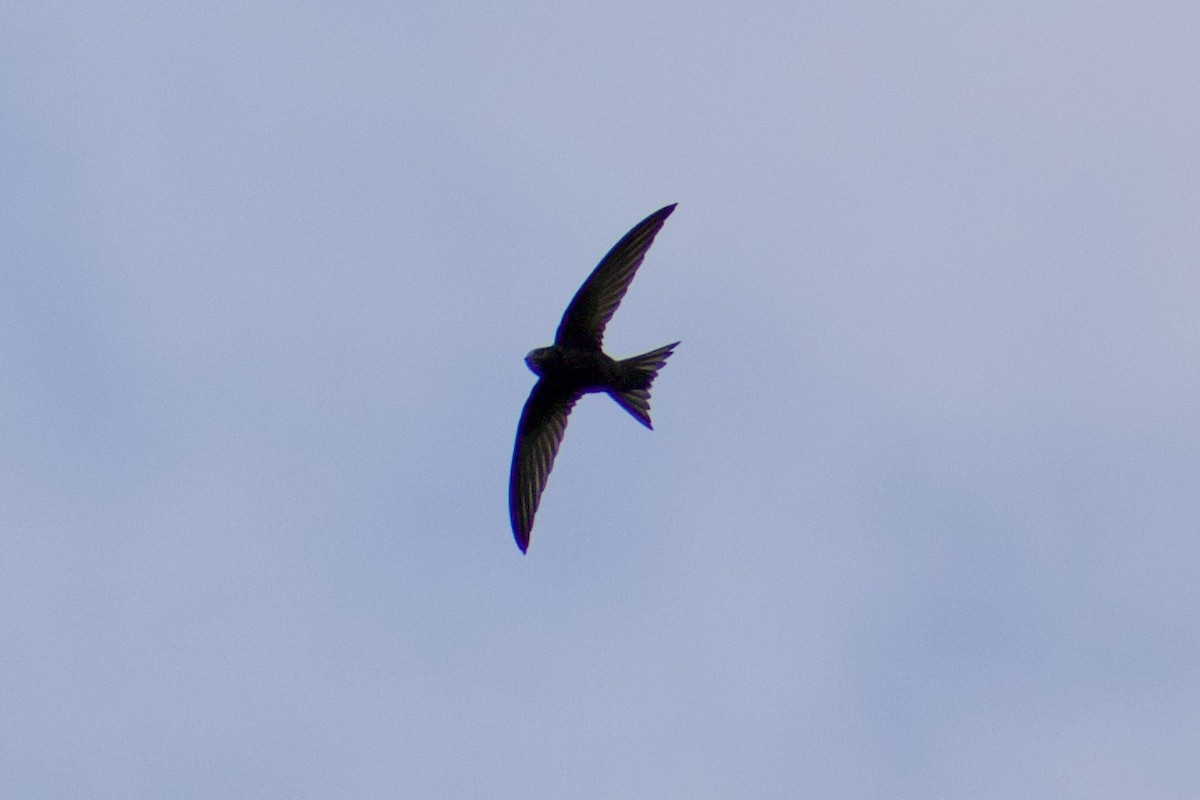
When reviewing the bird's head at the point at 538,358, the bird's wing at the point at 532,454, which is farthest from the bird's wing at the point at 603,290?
the bird's wing at the point at 532,454

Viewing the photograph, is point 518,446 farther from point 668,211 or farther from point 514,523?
point 668,211

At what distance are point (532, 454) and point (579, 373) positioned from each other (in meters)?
0.79

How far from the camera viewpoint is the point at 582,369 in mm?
11641

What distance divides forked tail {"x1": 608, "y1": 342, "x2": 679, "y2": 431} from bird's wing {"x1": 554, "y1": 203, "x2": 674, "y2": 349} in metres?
0.36

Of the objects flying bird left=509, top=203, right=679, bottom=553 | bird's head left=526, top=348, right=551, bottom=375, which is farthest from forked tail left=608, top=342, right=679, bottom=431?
bird's head left=526, top=348, right=551, bottom=375

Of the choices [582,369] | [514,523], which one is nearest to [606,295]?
[582,369]

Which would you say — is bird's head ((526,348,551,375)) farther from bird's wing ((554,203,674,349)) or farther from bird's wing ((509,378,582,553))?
bird's wing ((509,378,582,553))

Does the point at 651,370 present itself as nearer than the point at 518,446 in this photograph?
Yes

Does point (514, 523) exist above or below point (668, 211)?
below

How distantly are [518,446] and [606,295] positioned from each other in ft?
3.73

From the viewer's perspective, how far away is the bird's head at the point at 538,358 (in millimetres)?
11711

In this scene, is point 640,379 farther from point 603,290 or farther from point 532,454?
point 532,454

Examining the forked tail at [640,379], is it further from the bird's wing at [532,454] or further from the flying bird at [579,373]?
the bird's wing at [532,454]

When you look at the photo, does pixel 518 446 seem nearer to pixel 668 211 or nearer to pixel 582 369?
pixel 582 369
